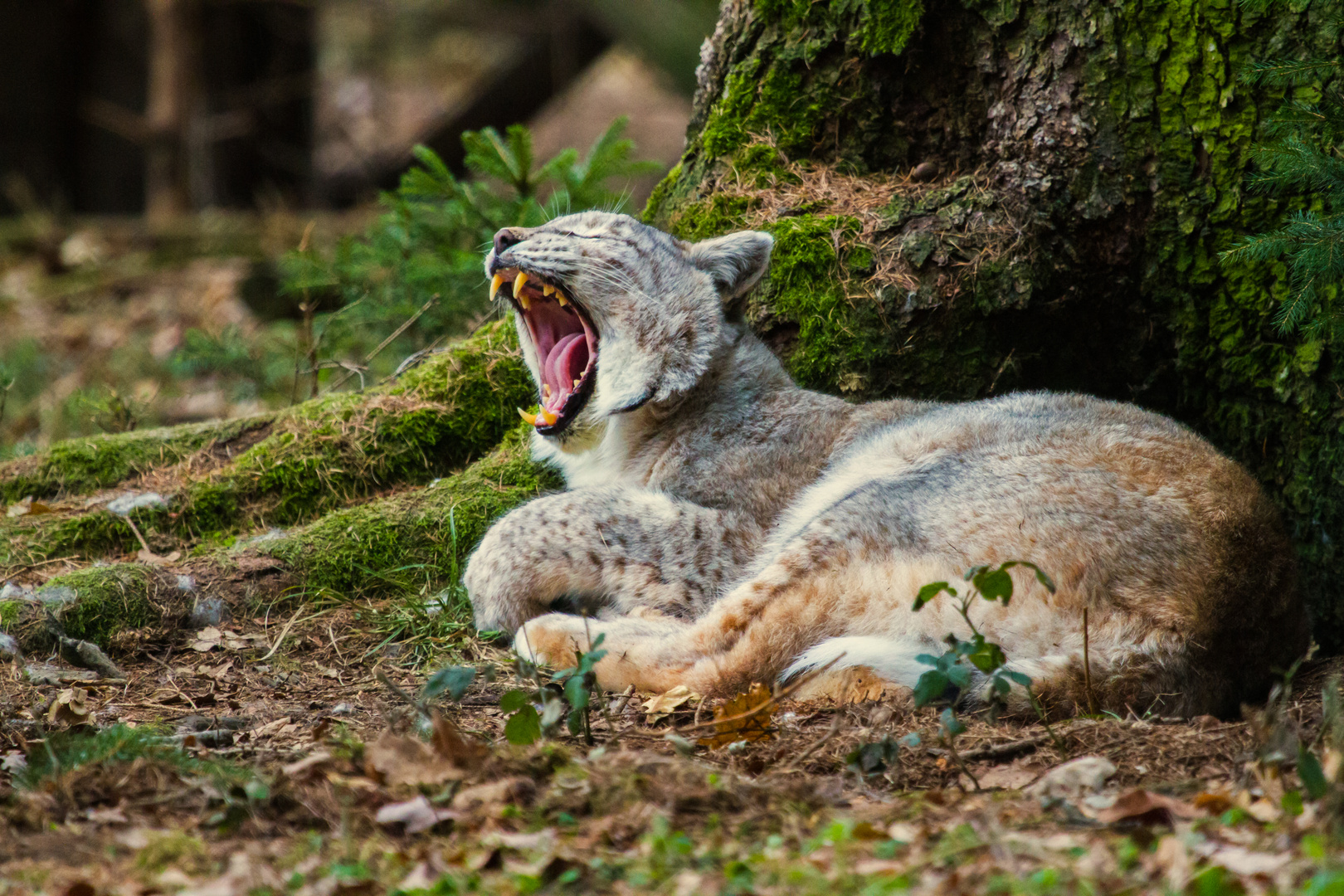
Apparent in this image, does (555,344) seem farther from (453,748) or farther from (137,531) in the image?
(453,748)

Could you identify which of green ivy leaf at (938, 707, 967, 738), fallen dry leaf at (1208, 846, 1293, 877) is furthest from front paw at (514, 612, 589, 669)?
fallen dry leaf at (1208, 846, 1293, 877)

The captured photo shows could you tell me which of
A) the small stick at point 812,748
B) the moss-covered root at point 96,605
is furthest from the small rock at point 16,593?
the small stick at point 812,748

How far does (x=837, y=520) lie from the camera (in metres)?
4.07

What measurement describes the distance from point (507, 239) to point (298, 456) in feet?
5.48

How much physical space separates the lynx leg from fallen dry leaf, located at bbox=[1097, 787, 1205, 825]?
209cm

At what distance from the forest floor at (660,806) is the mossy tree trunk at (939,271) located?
1.73 meters

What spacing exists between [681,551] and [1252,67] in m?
3.07

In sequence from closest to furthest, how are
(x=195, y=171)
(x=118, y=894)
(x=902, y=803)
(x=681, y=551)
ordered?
(x=118, y=894)
(x=902, y=803)
(x=681, y=551)
(x=195, y=171)

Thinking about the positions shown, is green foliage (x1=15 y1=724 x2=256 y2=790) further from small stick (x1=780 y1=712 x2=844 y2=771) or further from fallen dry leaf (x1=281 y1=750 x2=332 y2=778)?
small stick (x1=780 y1=712 x2=844 y2=771)

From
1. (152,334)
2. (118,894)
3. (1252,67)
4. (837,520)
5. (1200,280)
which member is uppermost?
(1252,67)

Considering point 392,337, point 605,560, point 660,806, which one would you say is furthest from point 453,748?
point 392,337

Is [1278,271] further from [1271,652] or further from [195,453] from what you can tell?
[195,453]

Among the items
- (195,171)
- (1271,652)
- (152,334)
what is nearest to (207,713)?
(1271,652)

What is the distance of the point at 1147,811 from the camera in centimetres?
263
